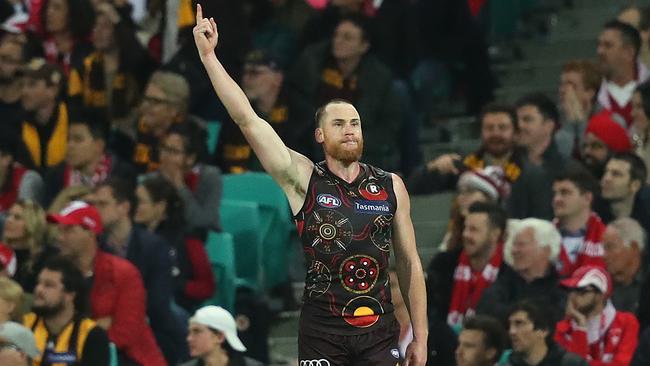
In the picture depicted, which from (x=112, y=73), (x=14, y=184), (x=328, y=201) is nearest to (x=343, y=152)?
(x=328, y=201)

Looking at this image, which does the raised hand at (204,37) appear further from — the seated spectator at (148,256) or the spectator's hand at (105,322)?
the seated spectator at (148,256)

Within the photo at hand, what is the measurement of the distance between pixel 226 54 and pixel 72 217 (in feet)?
8.96

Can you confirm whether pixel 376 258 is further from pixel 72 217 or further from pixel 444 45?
pixel 444 45

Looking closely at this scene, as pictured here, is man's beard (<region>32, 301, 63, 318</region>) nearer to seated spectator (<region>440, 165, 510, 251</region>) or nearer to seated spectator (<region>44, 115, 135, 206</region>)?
seated spectator (<region>44, 115, 135, 206</region>)

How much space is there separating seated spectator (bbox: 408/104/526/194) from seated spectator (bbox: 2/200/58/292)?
255cm

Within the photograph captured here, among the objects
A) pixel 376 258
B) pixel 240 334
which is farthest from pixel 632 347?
pixel 376 258

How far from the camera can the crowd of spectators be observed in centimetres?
1280

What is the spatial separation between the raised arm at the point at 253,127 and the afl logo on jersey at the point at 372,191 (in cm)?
27

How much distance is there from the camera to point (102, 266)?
13266 mm

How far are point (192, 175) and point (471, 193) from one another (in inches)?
80.7

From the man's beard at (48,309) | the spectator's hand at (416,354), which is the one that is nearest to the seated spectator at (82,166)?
the man's beard at (48,309)

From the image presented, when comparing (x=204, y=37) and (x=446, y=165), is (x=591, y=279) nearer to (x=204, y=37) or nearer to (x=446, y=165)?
(x=446, y=165)

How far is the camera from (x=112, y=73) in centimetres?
1597

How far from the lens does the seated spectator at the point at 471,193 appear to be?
13.7 metres
